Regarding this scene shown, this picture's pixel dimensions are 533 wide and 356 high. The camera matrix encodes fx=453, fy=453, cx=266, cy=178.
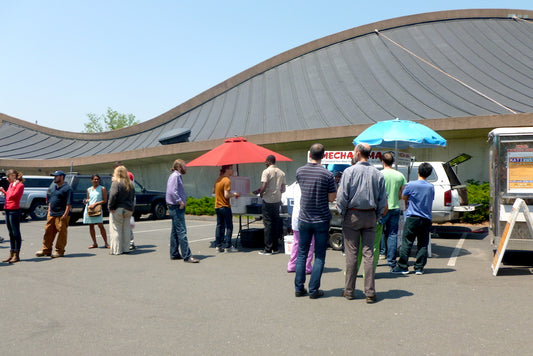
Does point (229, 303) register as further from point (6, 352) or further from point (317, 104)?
point (317, 104)

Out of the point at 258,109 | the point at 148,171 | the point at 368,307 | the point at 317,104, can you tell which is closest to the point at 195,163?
the point at 368,307

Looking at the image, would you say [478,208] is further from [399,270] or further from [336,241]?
[399,270]

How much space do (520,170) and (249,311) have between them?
576 cm

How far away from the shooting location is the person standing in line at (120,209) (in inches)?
397

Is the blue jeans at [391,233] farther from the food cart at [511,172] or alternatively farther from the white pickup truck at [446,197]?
the white pickup truck at [446,197]

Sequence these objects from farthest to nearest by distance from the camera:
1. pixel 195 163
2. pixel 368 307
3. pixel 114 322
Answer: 1. pixel 195 163
2. pixel 368 307
3. pixel 114 322

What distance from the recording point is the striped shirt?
6105 mm

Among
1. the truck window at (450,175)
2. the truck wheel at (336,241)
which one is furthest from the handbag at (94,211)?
the truck window at (450,175)

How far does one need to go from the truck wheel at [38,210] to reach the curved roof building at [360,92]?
6.15 metres

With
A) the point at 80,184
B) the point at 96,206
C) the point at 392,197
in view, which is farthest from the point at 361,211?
the point at 80,184

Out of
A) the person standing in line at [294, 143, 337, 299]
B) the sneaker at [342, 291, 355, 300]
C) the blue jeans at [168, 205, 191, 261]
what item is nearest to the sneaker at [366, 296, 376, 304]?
the sneaker at [342, 291, 355, 300]

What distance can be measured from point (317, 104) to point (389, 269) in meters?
15.8

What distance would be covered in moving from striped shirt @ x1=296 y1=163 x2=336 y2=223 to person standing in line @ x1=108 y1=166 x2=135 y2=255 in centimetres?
541

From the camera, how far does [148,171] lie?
1057 inches
